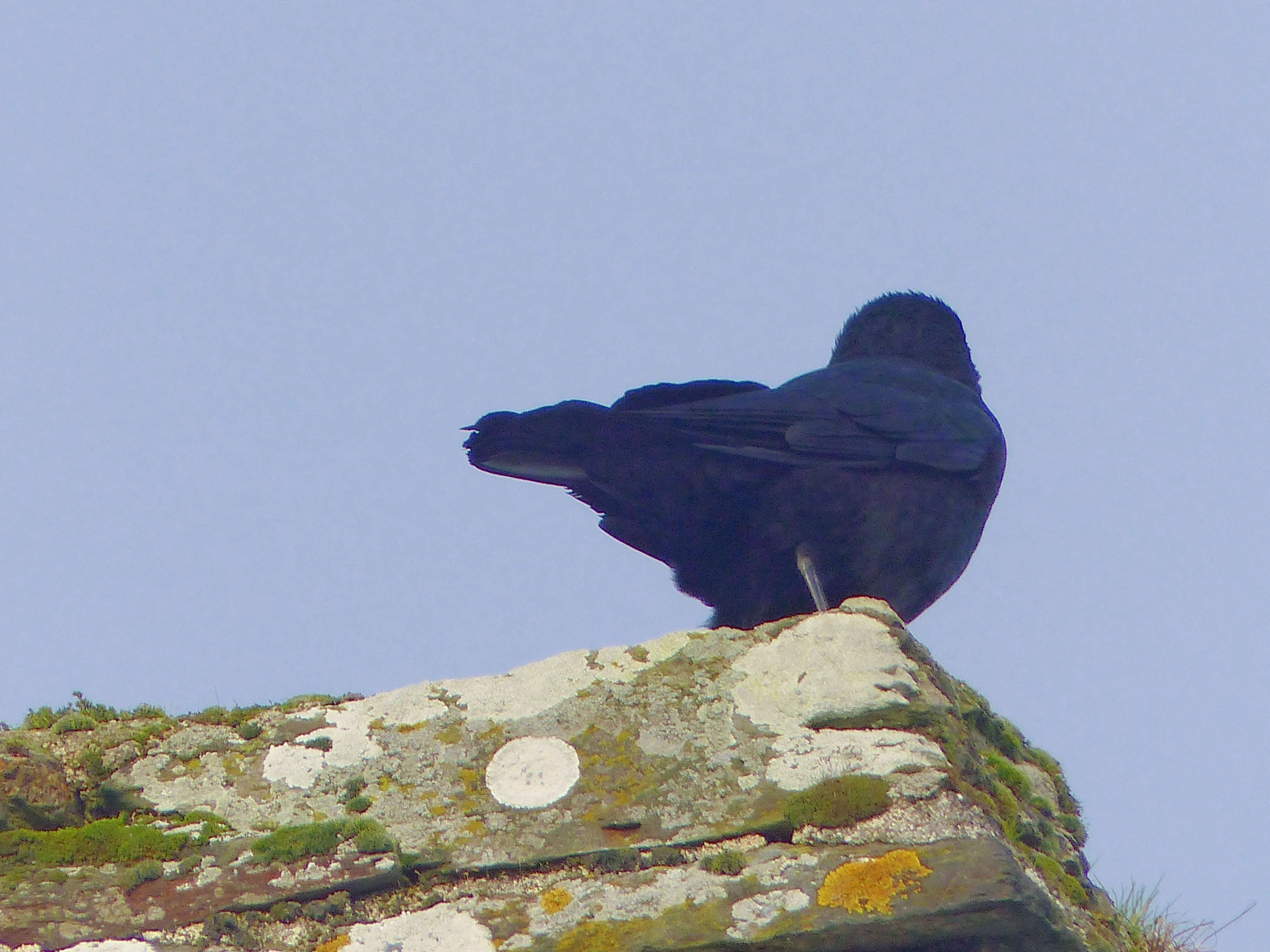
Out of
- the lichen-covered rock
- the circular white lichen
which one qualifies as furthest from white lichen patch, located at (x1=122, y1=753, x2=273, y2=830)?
the circular white lichen

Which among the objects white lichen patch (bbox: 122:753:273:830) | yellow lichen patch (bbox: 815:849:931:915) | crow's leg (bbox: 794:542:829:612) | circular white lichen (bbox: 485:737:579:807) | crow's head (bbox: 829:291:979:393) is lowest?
yellow lichen patch (bbox: 815:849:931:915)

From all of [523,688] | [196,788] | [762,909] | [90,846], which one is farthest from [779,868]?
[90,846]

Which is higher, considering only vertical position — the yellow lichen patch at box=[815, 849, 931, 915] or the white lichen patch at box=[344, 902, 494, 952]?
the white lichen patch at box=[344, 902, 494, 952]

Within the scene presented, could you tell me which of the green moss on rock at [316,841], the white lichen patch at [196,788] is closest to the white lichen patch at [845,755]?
the green moss on rock at [316,841]

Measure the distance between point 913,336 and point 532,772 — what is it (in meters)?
4.25

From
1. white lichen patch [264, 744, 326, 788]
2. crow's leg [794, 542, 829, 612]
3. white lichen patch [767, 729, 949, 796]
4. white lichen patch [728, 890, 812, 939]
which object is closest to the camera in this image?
white lichen patch [728, 890, 812, 939]

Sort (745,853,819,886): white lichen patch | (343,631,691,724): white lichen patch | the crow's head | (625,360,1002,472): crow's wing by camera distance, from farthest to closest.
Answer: the crow's head
(625,360,1002,472): crow's wing
(343,631,691,724): white lichen patch
(745,853,819,886): white lichen patch

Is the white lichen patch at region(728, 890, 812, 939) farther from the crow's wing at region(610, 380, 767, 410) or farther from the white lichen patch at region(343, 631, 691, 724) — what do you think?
the crow's wing at region(610, 380, 767, 410)

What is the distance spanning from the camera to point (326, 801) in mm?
3369

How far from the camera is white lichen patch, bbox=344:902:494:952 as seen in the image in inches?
114

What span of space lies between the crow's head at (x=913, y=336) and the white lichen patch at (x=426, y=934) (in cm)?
456

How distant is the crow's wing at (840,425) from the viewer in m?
5.54

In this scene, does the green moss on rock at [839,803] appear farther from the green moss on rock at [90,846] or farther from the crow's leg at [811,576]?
the crow's leg at [811,576]

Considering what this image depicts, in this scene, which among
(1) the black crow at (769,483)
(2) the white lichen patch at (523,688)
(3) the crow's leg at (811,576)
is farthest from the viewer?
(1) the black crow at (769,483)
